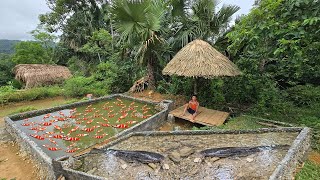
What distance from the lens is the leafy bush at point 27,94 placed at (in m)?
10.5

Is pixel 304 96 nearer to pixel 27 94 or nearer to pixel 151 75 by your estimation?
pixel 151 75

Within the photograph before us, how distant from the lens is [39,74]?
1387cm

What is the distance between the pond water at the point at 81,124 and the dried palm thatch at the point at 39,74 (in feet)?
20.4

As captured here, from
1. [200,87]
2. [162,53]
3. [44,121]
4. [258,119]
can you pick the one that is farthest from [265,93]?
[44,121]

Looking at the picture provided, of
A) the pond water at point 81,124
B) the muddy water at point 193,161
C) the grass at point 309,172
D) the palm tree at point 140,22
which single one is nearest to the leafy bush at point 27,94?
the pond water at point 81,124

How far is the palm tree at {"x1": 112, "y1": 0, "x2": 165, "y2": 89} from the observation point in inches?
326

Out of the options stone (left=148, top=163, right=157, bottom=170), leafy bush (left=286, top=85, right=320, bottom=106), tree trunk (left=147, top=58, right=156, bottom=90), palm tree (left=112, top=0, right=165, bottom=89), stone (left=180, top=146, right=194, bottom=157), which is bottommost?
stone (left=148, top=163, right=157, bottom=170)

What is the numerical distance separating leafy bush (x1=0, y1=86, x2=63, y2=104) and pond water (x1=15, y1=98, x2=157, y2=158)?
3.61 meters

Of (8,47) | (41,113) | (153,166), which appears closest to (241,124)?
(153,166)

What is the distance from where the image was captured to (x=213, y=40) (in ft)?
31.1

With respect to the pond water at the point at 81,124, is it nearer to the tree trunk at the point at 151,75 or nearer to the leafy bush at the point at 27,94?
the tree trunk at the point at 151,75

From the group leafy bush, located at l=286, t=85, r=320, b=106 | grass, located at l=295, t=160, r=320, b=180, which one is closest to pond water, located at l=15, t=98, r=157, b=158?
grass, located at l=295, t=160, r=320, b=180

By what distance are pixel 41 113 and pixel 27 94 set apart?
3.56 meters

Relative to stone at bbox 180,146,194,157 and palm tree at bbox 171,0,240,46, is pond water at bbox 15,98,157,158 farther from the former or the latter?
palm tree at bbox 171,0,240,46
